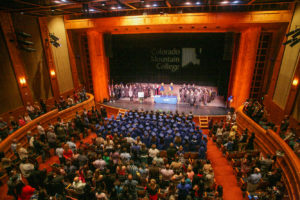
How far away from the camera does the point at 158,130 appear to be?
8.63 m

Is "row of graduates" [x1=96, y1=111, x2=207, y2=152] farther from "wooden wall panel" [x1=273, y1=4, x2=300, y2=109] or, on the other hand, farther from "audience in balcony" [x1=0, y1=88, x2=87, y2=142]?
"wooden wall panel" [x1=273, y1=4, x2=300, y2=109]

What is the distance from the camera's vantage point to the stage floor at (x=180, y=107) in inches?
483

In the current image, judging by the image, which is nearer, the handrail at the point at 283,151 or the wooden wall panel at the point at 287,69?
the handrail at the point at 283,151

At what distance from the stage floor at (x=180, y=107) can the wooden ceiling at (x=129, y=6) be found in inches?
249

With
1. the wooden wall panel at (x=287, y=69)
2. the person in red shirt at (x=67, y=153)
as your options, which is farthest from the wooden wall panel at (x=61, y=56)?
the wooden wall panel at (x=287, y=69)

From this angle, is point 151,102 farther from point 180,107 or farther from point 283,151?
point 283,151

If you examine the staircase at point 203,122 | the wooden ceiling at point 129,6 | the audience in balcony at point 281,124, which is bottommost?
the staircase at point 203,122

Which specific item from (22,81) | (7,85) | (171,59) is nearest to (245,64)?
(171,59)

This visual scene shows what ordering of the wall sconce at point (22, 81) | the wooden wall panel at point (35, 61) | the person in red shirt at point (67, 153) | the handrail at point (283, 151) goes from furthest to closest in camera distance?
the wooden wall panel at point (35, 61) < the wall sconce at point (22, 81) < the person in red shirt at point (67, 153) < the handrail at point (283, 151)

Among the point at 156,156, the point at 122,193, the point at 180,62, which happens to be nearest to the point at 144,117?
the point at 156,156

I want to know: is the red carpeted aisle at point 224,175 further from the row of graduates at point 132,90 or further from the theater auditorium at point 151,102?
the row of graduates at point 132,90

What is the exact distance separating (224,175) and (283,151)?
229 centimetres

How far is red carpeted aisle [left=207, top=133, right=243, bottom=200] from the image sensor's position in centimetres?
623

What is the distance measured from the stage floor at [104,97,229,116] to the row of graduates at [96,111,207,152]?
2853mm
